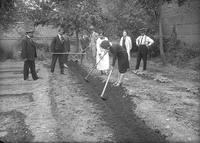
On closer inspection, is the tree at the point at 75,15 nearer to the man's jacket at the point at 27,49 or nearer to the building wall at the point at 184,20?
the building wall at the point at 184,20

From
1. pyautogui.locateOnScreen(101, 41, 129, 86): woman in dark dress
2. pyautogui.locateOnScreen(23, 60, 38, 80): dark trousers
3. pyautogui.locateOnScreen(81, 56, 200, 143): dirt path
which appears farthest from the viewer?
pyautogui.locateOnScreen(23, 60, 38, 80): dark trousers

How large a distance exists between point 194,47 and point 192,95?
7.51 m

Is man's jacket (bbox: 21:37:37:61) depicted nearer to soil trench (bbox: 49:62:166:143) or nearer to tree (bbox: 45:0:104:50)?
soil trench (bbox: 49:62:166:143)

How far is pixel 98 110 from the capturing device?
29.1 feet

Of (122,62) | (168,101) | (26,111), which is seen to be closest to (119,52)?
(122,62)

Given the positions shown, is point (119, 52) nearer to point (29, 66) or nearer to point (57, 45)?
point (29, 66)

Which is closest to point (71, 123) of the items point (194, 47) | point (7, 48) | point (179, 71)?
point (179, 71)

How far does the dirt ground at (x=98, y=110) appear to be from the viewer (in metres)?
6.93

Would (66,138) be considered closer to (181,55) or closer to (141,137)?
(141,137)

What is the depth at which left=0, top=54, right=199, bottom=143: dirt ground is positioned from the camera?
6934 mm

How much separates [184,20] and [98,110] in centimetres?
1199

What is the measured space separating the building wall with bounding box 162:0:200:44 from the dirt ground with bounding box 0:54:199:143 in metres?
4.83

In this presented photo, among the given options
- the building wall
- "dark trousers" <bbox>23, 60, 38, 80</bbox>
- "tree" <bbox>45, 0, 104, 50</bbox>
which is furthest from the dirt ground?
"tree" <bbox>45, 0, 104, 50</bbox>

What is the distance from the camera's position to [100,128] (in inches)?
289
